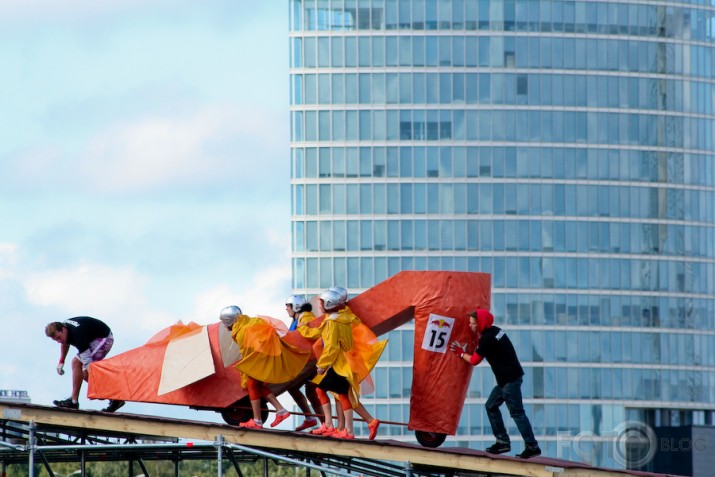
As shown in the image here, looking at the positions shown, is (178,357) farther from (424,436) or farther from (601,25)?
Result: (601,25)

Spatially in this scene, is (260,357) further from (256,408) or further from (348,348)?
(348,348)

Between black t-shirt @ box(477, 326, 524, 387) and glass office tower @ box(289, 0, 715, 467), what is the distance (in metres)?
69.5

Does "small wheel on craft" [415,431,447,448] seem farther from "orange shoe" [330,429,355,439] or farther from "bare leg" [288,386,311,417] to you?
"bare leg" [288,386,311,417]

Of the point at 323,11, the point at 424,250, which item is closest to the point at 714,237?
the point at 424,250

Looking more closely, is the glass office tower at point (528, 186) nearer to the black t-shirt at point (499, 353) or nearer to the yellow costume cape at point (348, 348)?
the yellow costume cape at point (348, 348)

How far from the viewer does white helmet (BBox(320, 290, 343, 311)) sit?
1995 cm

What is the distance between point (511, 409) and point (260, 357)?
11.9ft

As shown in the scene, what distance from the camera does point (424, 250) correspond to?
295 feet

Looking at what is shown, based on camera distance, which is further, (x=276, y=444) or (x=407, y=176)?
(x=407, y=176)

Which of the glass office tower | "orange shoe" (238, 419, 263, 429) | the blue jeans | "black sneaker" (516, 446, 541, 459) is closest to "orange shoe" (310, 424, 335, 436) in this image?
"orange shoe" (238, 419, 263, 429)

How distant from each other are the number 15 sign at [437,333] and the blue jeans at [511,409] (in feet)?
4.24

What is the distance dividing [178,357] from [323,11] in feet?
233

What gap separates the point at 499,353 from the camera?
19.2 metres

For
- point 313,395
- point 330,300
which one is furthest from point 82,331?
point 330,300
